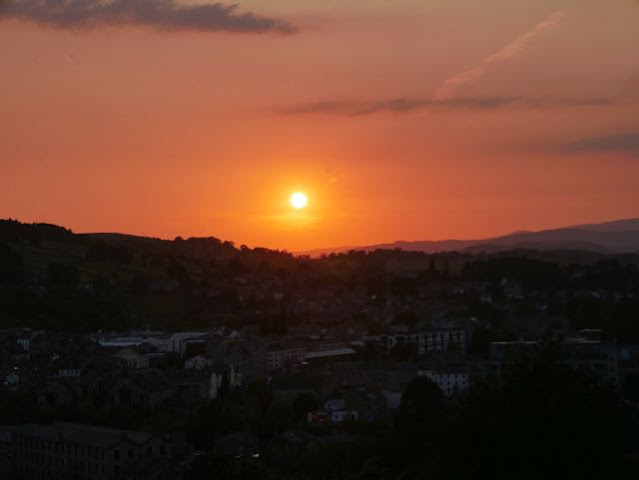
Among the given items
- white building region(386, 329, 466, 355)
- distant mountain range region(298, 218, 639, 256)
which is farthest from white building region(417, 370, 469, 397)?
distant mountain range region(298, 218, 639, 256)

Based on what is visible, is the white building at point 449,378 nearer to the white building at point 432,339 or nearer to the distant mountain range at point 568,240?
the white building at point 432,339

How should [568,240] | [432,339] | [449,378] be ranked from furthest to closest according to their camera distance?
[568,240]
[432,339]
[449,378]

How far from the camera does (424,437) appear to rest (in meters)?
21.1

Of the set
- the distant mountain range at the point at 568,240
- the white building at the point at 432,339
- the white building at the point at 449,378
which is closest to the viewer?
the white building at the point at 449,378

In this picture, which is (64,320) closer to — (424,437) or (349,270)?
(424,437)

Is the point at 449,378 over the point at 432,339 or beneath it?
beneath

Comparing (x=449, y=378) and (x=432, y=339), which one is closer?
(x=449, y=378)

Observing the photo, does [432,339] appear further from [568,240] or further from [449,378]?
[568,240]

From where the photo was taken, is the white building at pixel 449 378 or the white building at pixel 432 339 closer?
the white building at pixel 449 378

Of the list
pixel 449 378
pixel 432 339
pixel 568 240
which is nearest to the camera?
pixel 449 378

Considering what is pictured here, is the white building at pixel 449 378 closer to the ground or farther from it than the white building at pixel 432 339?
closer to the ground

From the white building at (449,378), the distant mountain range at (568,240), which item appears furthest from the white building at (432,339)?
the distant mountain range at (568,240)

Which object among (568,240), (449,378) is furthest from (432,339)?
(568,240)

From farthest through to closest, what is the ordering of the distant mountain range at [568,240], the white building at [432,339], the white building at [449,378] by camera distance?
the distant mountain range at [568,240], the white building at [432,339], the white building at [449,378]
